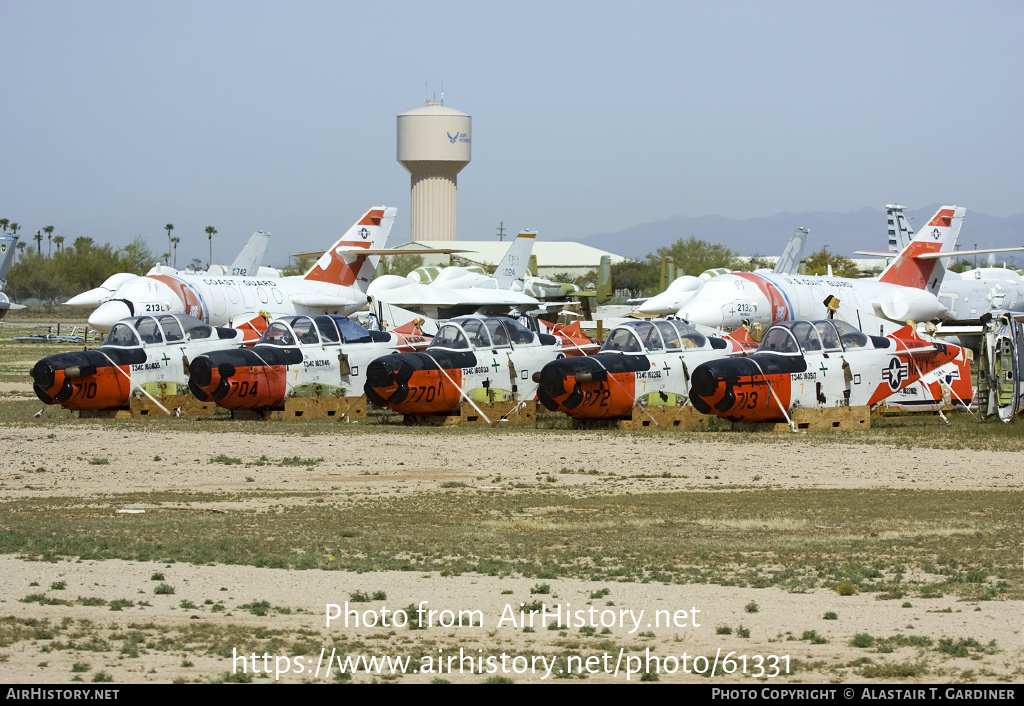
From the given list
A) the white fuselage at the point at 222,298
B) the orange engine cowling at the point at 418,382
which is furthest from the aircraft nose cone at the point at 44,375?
the white fuselage at the point at 222,298

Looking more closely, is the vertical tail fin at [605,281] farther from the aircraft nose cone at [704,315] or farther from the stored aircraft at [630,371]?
the stored aircraft at [630,371]

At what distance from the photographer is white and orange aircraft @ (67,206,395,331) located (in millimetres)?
37312

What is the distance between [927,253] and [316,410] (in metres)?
25.2

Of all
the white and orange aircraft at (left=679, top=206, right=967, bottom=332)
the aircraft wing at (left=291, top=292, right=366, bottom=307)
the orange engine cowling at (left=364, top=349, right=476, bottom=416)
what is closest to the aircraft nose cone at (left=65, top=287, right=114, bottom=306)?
the aircraft wing at (left=291, top=292, right=366, bottom=307)

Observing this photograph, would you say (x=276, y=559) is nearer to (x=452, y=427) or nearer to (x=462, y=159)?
(x=452, y=427)

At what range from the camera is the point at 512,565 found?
33.8 feet

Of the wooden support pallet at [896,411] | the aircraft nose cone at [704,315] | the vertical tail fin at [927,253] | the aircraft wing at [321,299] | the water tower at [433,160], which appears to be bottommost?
the wooden support pallet at [896,411]

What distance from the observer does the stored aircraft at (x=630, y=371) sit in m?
22.2

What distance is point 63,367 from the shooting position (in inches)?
922

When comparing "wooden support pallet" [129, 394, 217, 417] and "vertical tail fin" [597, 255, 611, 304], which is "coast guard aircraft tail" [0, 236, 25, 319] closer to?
"wooden support pallet" [129, 394, 217, 417]

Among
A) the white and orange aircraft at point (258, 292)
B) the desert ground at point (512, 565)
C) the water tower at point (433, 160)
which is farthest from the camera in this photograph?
the water tower at point (433, 160)

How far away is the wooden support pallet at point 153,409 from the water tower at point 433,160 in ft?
357

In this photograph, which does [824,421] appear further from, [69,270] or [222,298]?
[69,270]

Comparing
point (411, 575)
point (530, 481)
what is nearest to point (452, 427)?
point (530, 481)
